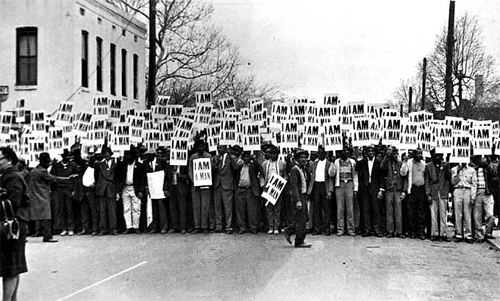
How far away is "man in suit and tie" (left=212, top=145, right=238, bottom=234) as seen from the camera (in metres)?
17.7

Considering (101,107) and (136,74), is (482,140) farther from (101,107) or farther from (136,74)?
(136,74)

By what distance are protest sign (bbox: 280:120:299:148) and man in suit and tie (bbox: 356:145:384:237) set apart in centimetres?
170

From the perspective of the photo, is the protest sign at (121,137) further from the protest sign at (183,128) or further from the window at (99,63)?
the window at (99,63)

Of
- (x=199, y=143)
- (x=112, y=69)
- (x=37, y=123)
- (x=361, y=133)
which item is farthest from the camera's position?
(x=112, y=69)

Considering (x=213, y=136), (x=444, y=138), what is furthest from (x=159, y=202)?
(x=444, y=138)

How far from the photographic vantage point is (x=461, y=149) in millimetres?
16906

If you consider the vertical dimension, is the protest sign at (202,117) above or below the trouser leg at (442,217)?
above

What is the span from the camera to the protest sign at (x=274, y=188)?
1688 centimetres

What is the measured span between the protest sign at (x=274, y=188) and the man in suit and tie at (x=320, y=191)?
883mm

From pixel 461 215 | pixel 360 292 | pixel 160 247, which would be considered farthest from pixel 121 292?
pixel 461 215

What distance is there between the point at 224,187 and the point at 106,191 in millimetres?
2812

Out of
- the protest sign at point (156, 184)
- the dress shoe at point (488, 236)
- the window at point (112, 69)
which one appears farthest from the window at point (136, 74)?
the dress shoe at point (488, 236)

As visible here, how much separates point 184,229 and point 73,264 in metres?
5.07

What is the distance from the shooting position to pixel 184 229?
58.6ft
